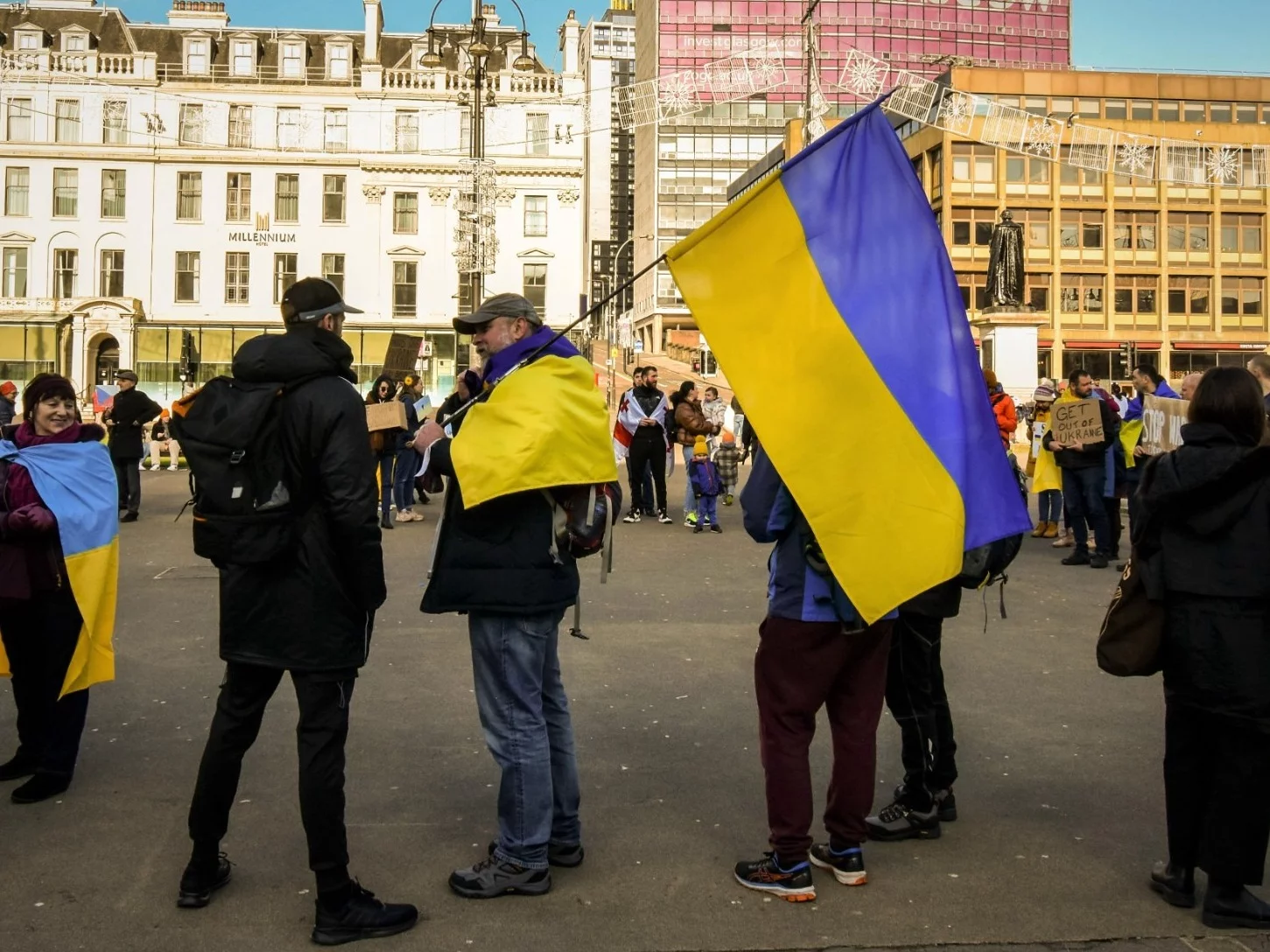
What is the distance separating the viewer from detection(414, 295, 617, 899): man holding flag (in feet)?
14.1

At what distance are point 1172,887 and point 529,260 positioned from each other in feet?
168

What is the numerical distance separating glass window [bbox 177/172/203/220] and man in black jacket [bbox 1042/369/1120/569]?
48072 millimetres

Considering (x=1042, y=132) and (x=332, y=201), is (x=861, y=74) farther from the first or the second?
(x=332, y=201)

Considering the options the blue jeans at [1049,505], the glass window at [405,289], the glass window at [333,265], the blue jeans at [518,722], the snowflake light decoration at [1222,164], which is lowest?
the blue jeans at [518,722]

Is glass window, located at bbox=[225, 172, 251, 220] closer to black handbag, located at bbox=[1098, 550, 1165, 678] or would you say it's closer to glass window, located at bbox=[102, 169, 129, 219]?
glass window, located at bbox=[102, 169, 129, 219]

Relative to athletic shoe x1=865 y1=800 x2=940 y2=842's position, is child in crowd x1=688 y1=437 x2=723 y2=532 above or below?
above

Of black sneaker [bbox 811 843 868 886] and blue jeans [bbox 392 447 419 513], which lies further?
blue jeans [bbox 392 447 419 513]

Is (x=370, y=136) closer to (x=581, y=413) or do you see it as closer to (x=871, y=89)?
(x=871, y=89)

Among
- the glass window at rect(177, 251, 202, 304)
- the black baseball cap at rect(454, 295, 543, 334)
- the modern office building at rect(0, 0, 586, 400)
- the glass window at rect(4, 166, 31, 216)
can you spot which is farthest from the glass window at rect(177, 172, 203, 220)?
the black baseball cap at rect(454, 295, 543, 334)

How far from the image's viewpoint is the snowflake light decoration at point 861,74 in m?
18.6

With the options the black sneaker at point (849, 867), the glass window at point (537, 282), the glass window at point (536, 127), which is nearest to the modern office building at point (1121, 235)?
→ the glass window at point (536, 127)

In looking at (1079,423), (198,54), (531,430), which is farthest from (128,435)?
(198,54)

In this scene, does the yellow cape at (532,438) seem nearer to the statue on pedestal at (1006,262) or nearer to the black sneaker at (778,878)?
the black sneaker at (778,878)

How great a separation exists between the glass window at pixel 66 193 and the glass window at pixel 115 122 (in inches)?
79.6
